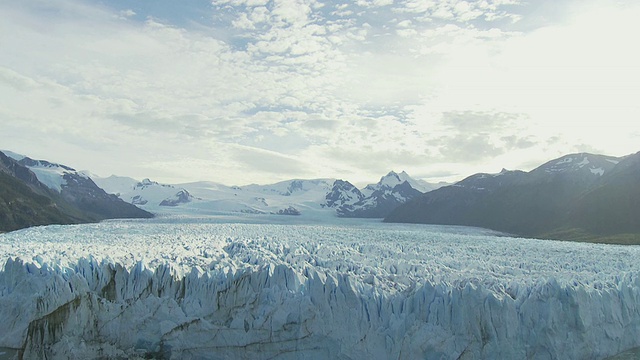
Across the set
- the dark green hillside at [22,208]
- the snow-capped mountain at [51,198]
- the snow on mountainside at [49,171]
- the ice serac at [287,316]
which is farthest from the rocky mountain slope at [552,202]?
the snow on mountainside at [49,171]

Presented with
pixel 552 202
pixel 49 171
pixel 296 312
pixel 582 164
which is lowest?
pixel 296 312

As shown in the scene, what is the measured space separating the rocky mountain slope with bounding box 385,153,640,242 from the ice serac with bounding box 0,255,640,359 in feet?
188

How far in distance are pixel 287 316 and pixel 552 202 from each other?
4056 inches

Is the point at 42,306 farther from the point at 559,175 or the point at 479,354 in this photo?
the point at 559,175

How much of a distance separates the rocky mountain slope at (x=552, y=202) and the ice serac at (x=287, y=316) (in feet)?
188

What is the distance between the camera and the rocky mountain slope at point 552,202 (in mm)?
83250

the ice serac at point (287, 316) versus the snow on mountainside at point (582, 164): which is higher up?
the snow on mountainside at point (582, 164)

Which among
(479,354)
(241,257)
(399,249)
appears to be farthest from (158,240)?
(479,354)

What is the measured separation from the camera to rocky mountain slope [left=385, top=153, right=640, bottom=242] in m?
83.2

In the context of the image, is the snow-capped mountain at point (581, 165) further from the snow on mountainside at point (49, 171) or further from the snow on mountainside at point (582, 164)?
the snow on mountainside at point (49, 171)

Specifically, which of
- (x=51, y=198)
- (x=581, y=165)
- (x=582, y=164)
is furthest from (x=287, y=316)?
(x=582, y=164)

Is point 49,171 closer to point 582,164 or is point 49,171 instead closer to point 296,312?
point 582,164

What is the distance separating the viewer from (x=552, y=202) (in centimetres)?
10900

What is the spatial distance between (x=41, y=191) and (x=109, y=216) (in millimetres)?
26275
